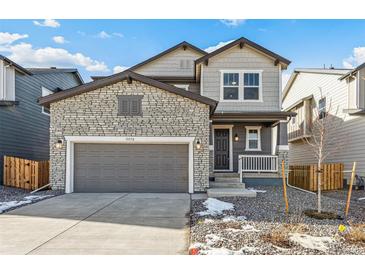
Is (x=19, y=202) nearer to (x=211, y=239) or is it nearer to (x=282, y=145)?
(x=211, y=239)

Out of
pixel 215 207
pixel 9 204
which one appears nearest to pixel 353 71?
pixel 215 207

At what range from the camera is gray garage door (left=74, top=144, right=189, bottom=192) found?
38.9 feet

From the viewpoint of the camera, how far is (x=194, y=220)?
6973mm

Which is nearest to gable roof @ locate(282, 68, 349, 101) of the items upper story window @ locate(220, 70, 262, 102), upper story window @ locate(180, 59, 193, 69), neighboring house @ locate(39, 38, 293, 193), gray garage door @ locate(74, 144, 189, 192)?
upper story window @ locate(220, 70, 262, 102)

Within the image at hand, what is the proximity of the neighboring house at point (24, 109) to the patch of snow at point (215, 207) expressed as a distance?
33.4 ft

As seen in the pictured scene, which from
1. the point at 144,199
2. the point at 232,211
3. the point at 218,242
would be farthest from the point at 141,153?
the point at 218,242

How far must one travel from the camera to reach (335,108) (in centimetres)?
1560

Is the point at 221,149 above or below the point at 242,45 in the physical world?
below

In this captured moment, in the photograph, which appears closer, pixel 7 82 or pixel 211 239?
pixel 211 239

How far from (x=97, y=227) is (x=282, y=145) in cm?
979

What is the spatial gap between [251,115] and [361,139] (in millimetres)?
5167

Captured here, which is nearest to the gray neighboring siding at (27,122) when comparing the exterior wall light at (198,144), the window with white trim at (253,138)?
the exterior wall light at (198,144)
